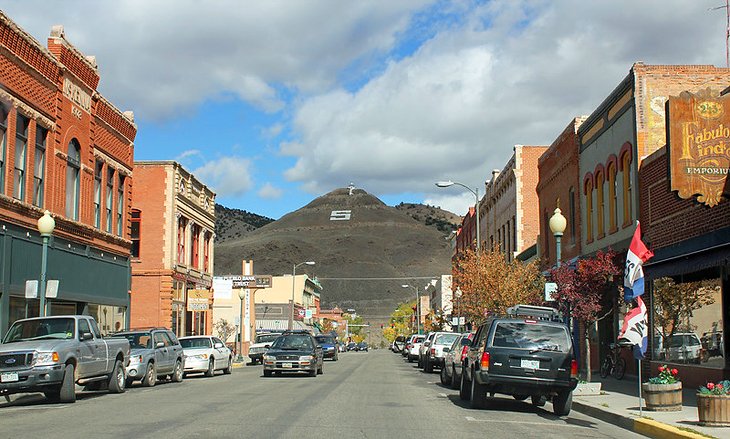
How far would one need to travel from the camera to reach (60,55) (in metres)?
31.2

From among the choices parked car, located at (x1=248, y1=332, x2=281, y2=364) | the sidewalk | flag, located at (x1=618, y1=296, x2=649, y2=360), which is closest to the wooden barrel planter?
the sidewalk

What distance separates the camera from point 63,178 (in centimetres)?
3142

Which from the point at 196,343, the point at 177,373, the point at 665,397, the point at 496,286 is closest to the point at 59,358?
the point at 177,373

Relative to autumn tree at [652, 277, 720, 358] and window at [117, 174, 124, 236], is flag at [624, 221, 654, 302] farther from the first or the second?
window at [117, 174, 124, 236]

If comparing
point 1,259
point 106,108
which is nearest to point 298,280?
point 106,108

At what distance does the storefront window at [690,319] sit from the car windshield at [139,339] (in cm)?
1482

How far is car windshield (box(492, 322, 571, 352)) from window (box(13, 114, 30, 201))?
18.3 metres

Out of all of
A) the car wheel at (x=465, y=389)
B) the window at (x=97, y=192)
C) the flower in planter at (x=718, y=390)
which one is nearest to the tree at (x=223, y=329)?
the window at (x=97, y=192)

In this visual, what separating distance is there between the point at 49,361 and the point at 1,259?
1012 centimetres

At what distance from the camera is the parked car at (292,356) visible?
2914 cm

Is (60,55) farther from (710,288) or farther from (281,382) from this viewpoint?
(710,288)

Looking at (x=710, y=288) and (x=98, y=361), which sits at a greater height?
(x=710, y=288)

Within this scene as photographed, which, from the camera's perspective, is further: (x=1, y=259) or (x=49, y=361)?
(x=1, y=259)

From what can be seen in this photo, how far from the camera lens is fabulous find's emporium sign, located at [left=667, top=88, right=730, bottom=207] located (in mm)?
17344
